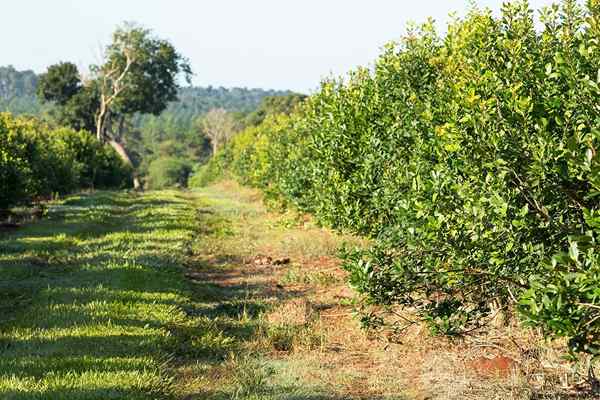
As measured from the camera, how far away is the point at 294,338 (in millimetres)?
8891

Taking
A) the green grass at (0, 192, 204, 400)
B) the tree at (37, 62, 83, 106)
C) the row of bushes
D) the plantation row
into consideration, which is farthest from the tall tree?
the plantation row

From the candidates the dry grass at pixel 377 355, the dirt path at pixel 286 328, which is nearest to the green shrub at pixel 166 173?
the dirt path at pixel 286 328

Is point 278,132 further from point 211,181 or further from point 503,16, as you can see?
point 211,181

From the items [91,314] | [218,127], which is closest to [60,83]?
[218,127]

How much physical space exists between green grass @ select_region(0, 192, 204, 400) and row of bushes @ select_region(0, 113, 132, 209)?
115 inches

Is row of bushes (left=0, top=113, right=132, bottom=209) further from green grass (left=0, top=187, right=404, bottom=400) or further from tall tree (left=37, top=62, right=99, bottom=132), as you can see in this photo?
tall tree (left=37, top=62, right=99, bottom=132)

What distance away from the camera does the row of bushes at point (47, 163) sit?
20.3 m

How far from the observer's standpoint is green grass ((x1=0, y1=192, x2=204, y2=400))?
644 cm

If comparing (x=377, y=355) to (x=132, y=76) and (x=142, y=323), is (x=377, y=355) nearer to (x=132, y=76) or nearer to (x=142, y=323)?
(x=142, y=323)

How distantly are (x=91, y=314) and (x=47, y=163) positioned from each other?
2190cm

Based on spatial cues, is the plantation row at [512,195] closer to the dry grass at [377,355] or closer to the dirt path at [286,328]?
the dry grass at [377,355]

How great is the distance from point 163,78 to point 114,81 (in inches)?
235

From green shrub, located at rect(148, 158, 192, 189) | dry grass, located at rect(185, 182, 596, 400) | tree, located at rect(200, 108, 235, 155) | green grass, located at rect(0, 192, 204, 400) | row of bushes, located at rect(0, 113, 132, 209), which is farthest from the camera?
tree, located at rect(200, 108, 235, 155)

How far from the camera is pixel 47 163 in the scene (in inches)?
1125
